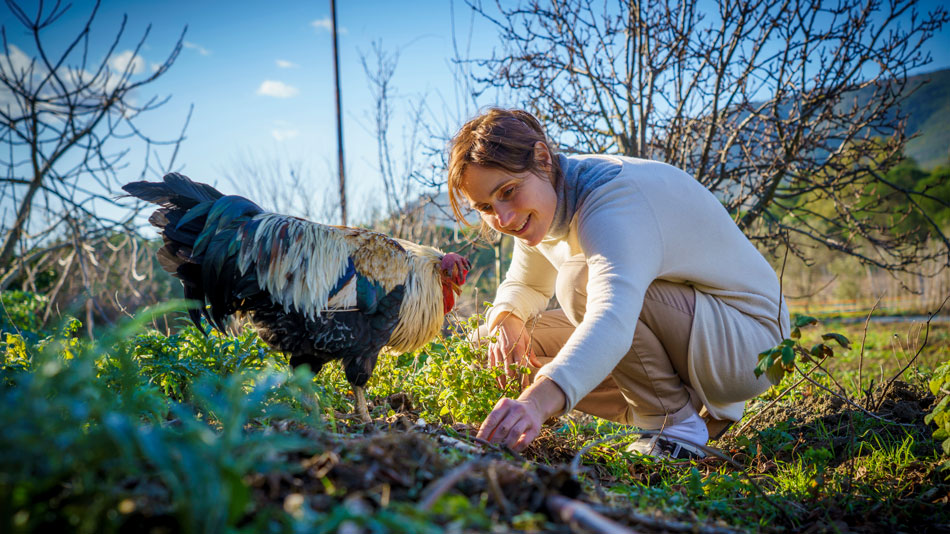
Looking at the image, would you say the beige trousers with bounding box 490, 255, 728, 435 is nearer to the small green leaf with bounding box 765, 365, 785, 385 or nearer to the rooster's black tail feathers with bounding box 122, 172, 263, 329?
the small green leaf with bounding box 765, 365, 785, 385

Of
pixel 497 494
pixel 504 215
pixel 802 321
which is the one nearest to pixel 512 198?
pixel 504 215

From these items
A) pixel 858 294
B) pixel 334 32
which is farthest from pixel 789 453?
pixel 858 294

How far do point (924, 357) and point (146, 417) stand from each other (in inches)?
294

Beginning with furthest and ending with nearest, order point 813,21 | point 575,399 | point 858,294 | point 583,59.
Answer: point 858,294, point 583,59, point 813,21, point 575,399

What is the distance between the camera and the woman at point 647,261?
2434 millimetres

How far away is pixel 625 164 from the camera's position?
8.64 feet

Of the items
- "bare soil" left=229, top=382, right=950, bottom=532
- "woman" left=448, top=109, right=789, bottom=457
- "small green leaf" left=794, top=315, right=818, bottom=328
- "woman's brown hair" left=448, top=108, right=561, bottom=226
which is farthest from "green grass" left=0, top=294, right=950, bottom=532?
"woman's brown hair" left=448, top=108, right=561, bottom=226

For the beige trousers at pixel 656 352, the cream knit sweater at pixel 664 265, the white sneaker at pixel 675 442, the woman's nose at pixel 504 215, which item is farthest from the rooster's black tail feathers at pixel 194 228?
the white sneaker at pixel 675 442

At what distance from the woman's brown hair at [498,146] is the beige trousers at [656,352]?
61 cm

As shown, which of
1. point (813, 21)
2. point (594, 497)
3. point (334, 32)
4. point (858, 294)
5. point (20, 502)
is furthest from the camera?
point (858, 294)

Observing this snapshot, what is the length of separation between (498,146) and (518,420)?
1.32 meters

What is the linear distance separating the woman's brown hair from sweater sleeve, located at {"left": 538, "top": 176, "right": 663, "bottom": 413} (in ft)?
1.16

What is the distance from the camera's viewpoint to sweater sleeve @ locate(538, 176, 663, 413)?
2.00 m

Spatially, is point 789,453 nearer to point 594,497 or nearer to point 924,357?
point 594,497
